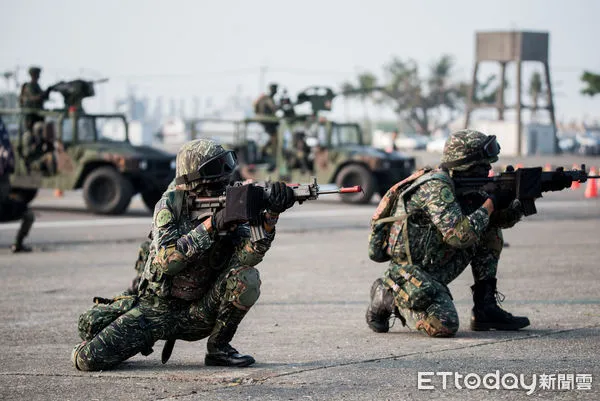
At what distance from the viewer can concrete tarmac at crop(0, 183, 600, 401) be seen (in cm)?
610

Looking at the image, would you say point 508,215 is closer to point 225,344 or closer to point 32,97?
point 225,344

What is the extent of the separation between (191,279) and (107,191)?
1399cm

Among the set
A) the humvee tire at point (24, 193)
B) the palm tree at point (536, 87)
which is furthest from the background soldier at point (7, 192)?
the palm tree at point (536, 87)

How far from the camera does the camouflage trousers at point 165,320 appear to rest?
6.54 meters

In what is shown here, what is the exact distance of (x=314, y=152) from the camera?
24.0 m

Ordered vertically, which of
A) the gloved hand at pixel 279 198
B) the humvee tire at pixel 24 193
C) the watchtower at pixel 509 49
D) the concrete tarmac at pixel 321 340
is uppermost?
the watchtower at pixel 509 49

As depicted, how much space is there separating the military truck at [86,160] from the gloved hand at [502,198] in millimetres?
12971

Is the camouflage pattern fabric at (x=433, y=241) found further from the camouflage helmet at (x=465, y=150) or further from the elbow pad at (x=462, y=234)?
the camouflage helmet at (x=465, y=150)

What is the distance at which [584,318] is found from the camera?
→ 27.8 feet

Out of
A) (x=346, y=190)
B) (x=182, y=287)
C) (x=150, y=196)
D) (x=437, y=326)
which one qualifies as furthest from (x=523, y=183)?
(x=150, y=196)

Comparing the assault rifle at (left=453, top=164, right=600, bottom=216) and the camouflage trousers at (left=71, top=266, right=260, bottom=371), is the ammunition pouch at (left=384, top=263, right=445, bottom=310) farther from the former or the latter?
the camouflage trousers at (left=71, top=266, right=260, bottom=371)

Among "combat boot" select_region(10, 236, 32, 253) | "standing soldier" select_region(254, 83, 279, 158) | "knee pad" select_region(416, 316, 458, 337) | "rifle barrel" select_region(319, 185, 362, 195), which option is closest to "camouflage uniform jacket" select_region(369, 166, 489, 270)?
"knee pad" select_region(416, 316, 458, 337)

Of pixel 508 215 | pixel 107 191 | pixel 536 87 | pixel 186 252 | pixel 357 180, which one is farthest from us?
pixel 536 87

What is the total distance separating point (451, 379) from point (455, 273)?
175 centimetres
